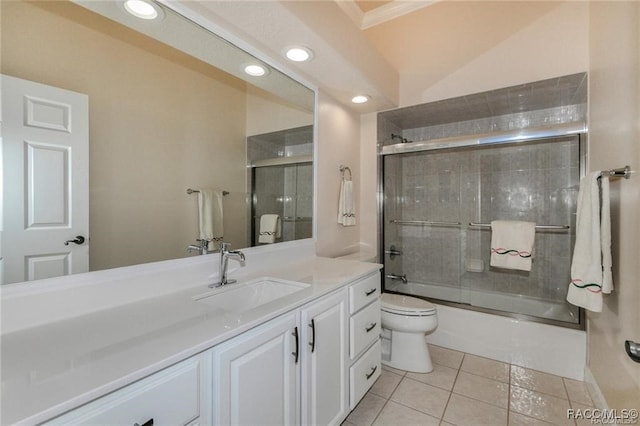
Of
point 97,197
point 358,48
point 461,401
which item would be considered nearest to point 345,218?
point 358,48

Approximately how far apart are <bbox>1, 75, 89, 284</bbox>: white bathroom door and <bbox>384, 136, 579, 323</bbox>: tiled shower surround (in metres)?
2.35

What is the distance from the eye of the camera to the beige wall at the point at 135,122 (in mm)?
1059

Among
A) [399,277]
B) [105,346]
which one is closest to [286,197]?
[105,346]

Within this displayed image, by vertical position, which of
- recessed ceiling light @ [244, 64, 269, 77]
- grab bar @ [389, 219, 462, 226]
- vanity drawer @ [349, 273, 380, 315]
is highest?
recessed ceiling light @ [244, 64, 269, 77]

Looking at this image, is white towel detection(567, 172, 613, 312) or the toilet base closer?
white towel detection(567, 172, 613, 312)

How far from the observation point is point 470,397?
1.82 meters

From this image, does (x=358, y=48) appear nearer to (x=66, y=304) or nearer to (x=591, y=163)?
(x=591, y=163)

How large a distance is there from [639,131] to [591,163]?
875mm

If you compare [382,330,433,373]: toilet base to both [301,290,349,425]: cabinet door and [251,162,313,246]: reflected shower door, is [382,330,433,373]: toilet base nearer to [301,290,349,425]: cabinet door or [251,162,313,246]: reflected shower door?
[301,290,349,425]: cabinet door

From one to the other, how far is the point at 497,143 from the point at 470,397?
192 cm

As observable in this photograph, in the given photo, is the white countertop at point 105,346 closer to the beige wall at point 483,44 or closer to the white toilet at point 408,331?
the white toilet at point 408,331

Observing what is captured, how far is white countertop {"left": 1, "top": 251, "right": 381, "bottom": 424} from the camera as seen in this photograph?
0.59 metres

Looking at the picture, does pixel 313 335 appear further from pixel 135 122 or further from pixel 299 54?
pixel 299 54

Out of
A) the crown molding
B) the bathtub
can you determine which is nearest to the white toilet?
the bathtub
